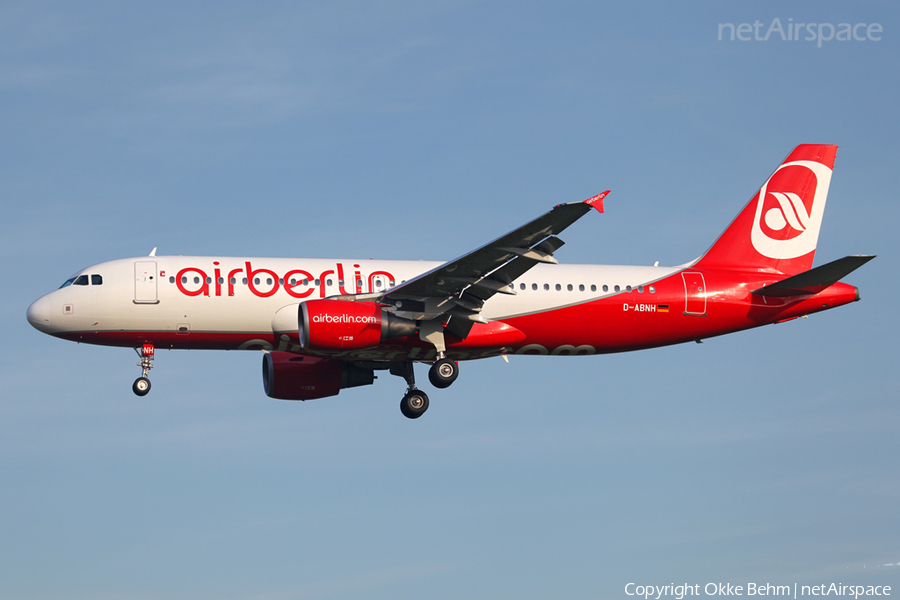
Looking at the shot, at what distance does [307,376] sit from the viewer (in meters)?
39.4

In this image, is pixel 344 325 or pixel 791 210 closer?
pixel 344 325

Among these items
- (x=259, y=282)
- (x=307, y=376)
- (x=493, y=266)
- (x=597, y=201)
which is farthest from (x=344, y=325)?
(x=597, y=201)

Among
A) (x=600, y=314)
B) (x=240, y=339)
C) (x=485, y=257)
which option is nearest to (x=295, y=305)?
(x=240, y=339)

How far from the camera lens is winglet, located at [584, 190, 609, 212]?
90.8 feet

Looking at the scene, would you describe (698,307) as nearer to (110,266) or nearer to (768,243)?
(768,243)

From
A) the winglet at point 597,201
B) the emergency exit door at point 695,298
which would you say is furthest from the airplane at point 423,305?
the winglet at point 597,201

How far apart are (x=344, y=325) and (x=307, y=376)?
6442 mm

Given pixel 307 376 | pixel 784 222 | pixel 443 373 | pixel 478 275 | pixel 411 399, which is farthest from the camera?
pixel 784 222

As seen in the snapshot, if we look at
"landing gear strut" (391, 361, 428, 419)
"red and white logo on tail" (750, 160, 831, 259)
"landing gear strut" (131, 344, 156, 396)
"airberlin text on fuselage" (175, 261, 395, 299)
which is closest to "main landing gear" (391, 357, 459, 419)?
"landing gear strut" (391, 361, 428, 419)

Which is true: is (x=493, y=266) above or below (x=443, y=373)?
above

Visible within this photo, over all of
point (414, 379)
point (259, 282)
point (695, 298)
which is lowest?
point (414, 379)

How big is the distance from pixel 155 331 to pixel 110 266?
2748 mm

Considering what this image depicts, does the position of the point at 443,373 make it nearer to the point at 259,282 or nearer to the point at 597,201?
the point at 259,282

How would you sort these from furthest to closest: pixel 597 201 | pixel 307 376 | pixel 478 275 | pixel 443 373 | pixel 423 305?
1. pixel 307 376
2. pixel 443 373
3. pixel 423 305
4. pixel 478 275
5. pixel 597 201
